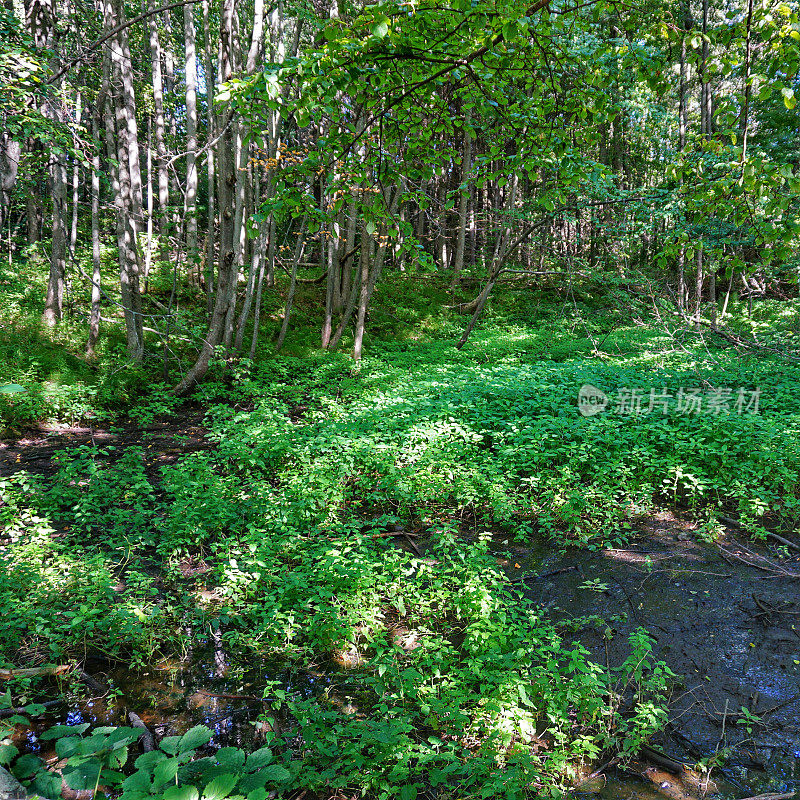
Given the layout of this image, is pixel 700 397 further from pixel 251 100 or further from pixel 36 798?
pixel 36 798

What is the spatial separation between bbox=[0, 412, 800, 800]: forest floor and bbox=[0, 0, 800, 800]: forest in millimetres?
25

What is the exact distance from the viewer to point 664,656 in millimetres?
3996

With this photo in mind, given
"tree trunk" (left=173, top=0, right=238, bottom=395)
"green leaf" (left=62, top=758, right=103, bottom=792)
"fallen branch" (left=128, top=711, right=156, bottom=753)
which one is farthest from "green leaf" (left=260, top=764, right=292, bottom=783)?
"tree trunk" (left=173, top=0, right=238, bottom=395)

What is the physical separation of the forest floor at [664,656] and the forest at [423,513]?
25mm

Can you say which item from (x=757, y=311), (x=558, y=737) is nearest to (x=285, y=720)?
(x=558, y=737)

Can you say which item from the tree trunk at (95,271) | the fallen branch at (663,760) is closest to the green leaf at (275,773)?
the fallen branch at (663,760)

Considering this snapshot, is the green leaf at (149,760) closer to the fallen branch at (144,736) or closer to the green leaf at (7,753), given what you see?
the green leaf at (7,753)

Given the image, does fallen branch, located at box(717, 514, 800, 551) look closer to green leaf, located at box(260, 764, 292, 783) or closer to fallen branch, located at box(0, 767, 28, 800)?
green leaf, located at box(260, 764, 292, 783)

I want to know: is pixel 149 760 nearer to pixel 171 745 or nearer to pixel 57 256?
pixel 171 745

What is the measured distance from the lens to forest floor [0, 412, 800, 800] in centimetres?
327

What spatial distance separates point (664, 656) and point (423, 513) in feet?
8.86

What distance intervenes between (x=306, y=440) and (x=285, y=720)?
13.0 ft

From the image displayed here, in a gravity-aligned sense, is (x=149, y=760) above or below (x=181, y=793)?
below

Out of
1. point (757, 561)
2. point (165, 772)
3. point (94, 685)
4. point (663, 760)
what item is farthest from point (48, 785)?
point (757, 561)
